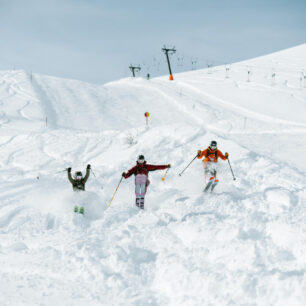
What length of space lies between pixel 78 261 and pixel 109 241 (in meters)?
0.80

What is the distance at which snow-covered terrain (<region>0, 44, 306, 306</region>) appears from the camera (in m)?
3.78

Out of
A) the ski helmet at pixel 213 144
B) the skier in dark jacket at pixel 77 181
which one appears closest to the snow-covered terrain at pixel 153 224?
the skier in dark jacket at pixel 77 181

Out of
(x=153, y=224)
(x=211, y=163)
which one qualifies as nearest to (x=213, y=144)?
(x=211, y=163)

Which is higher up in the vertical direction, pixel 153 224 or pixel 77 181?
pixel 77 181

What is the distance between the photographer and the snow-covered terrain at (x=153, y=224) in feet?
12.4

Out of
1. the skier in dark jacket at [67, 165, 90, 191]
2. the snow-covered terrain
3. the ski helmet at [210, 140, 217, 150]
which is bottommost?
the snow-covered terrain

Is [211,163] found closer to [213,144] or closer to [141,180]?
[213,144]

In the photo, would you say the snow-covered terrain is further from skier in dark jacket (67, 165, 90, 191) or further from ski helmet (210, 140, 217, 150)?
ski helmet (210, 140, 217, 150)

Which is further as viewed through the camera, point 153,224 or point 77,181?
→ point 77,181

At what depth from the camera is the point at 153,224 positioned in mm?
5938

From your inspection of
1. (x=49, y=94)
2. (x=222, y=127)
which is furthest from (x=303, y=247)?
(x=49, y=94)

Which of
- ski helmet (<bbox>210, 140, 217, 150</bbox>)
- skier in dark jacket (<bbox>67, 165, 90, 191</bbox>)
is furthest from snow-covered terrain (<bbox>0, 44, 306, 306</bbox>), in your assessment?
ski helmet (<bbox>210, 140, 217, 150</bbox>)

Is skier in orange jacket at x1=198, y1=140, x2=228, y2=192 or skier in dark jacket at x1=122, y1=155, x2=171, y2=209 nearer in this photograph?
skier in dark jacket at x1=122, y1=155, x2=171, y2=209

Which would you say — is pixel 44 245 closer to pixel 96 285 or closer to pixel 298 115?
pixel 96 285
